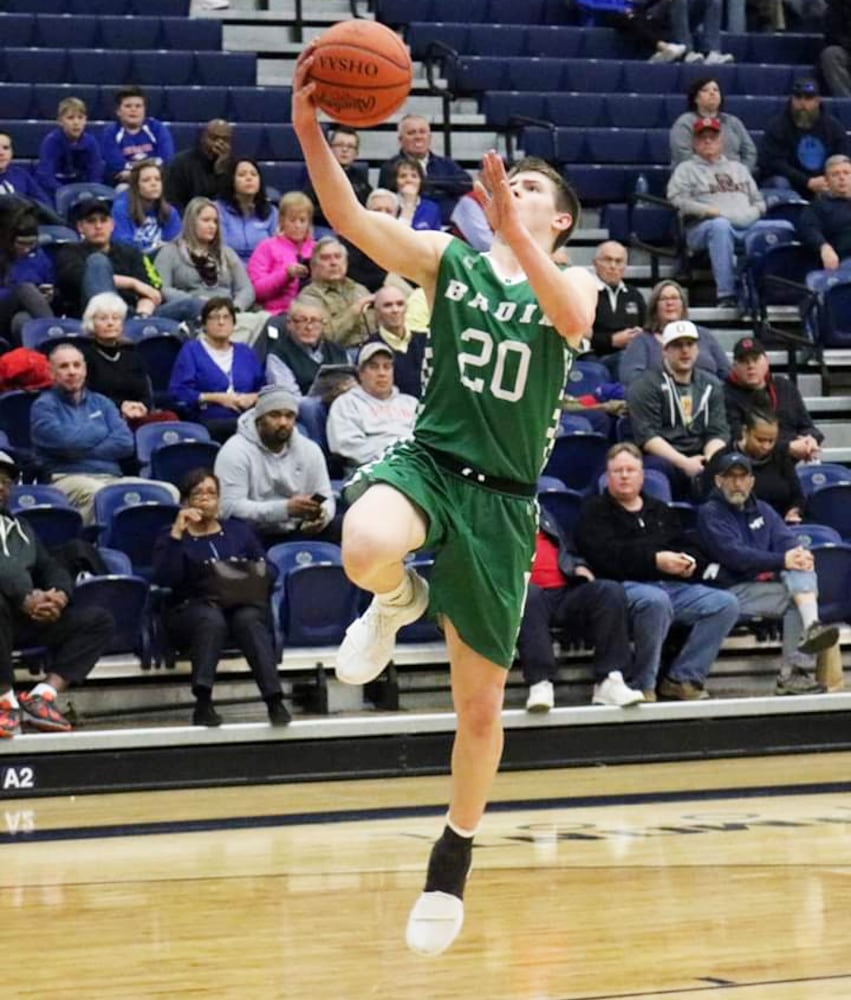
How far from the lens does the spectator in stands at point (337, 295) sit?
1196cm

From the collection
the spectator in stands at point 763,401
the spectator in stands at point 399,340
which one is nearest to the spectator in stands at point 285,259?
the spectator in stands at point 399,340

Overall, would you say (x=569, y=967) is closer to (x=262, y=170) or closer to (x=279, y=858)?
(x=279, y=858)

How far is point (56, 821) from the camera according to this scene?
8.74 m

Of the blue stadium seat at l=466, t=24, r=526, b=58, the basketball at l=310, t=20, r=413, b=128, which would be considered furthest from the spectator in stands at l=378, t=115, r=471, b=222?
the basketball at l=310, t=20, r=413, b=128

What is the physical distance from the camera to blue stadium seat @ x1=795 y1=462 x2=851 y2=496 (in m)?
12.3

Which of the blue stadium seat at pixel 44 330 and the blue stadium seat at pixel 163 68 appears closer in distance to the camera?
the blue stadium seat at pixel 44 330

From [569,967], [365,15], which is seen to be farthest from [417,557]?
[365,15]

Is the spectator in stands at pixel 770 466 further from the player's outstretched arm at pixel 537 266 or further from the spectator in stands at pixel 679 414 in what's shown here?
the player's outstretched arm at pixel 537 266

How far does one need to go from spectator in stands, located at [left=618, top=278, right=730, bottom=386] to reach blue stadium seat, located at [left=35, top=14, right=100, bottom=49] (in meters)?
5.19

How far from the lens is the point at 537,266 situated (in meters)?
5.13

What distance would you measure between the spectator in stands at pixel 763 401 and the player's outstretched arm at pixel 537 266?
683 centimetres

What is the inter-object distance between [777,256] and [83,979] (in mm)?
9874

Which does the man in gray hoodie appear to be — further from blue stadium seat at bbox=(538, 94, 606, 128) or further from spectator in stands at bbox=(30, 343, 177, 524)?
spectator in stands at bbox=(30, 343, 177, 524)

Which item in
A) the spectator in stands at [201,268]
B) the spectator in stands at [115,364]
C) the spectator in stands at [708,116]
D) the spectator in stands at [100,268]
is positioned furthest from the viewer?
the spectator in stands at [708,116]
